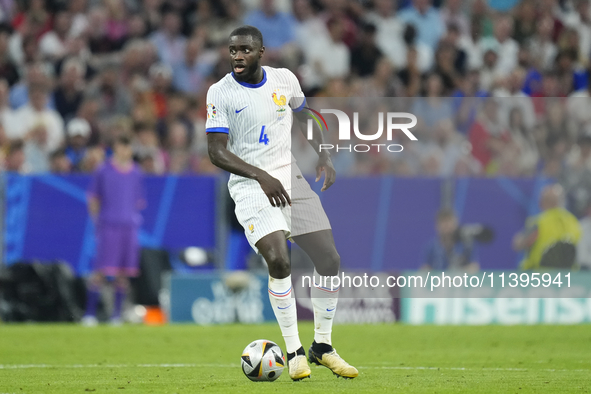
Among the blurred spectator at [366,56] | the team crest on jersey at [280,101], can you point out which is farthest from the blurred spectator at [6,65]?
the team crest on jersey at [280,101]

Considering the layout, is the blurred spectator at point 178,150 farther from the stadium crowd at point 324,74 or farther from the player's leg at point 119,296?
the player's leg at point 119,296

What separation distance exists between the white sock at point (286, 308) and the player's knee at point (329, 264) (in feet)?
0.93

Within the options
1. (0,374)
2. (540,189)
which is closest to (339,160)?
(540,189)

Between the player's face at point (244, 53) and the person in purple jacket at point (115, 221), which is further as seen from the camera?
the person in purple jacket at point (115, 221)

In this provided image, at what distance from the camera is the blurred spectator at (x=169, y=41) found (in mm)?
15289

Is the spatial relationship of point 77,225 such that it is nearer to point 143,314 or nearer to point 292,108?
point 143,314

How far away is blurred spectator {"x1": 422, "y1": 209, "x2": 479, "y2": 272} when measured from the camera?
12117 millimetres

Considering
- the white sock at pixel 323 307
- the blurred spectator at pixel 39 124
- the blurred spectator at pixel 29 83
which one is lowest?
the white sock at pixel 323 307

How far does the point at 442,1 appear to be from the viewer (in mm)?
16281

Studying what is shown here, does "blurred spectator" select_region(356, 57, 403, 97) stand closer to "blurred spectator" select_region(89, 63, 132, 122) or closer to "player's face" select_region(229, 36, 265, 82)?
"blurred spectator" select_region(89, 63, 132, 122)

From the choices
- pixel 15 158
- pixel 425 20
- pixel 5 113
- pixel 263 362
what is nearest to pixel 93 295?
pixel 15 158

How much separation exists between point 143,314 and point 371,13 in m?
6.83

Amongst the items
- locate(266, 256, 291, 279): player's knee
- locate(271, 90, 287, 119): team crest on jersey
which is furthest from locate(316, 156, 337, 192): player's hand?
locate(266, 256, 291, 279): player's knee

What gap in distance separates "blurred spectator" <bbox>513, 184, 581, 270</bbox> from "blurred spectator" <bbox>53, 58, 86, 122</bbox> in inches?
263
